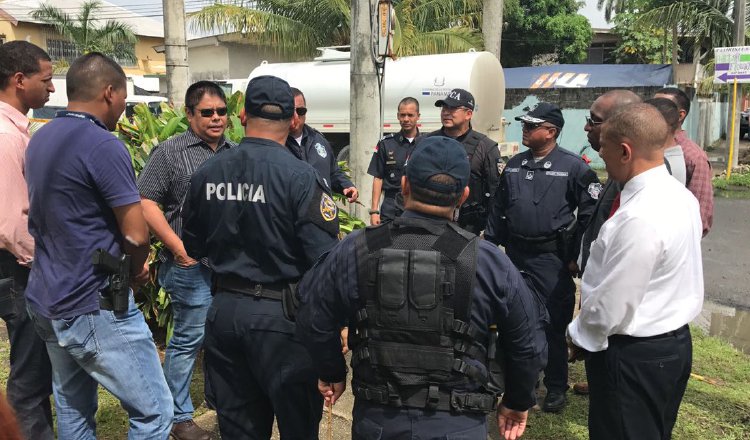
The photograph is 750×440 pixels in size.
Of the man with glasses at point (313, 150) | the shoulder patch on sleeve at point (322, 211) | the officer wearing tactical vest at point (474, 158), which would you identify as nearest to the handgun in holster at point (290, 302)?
the shoulder patch on sleeve at point (322, 211)

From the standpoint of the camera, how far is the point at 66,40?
33500mm

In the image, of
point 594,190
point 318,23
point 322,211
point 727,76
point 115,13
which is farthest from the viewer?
point 115,13

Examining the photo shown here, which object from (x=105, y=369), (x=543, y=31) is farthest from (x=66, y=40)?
(x=105, y=369)

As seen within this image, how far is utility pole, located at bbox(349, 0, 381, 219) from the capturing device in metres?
5.85

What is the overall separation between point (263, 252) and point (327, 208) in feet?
1.06

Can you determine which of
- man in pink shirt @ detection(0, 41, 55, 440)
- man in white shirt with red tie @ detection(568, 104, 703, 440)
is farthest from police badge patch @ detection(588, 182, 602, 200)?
man in pink shirt @ detection(0, 41, 55, 440)

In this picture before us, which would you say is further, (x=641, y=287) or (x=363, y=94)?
(x=363, y=94)

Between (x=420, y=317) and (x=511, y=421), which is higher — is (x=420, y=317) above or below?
above

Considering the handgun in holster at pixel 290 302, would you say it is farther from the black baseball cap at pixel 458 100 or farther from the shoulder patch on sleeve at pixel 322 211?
the black baseball cap at pixel 458 100

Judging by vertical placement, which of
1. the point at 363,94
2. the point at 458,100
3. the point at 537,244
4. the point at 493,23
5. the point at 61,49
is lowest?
the point at 537,244

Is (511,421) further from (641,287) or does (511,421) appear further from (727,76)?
(727,76)

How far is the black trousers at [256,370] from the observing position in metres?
2.57

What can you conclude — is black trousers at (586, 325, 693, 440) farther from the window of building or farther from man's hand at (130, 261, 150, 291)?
the window of building

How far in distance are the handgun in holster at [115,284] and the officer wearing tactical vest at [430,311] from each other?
0.92m
